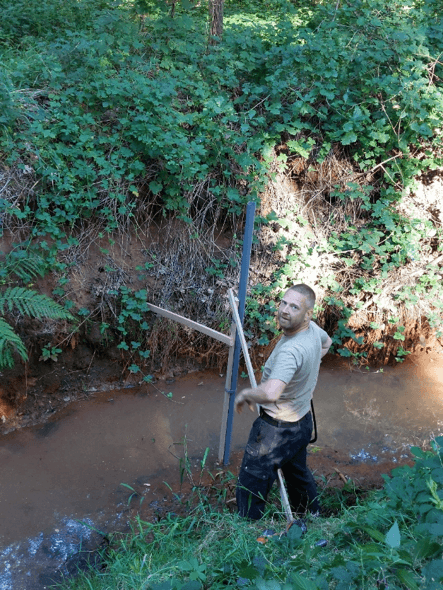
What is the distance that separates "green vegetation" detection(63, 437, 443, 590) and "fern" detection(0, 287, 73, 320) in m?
1.97

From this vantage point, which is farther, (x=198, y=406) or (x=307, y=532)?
(x=198, y=406)

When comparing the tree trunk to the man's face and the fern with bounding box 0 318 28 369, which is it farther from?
the man's face

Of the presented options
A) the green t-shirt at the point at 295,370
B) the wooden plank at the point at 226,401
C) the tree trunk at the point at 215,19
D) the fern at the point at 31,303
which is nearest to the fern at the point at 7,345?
the fern at the point at 31,303

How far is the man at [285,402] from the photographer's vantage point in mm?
3336

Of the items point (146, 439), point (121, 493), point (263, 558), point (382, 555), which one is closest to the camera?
point (382, 555)

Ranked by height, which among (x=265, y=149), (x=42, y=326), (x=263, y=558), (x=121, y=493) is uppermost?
(x=265, y=149)

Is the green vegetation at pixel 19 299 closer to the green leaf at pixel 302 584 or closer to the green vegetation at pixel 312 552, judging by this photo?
the green vegetation at pixel 312 552

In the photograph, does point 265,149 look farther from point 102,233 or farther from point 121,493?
point 121,493

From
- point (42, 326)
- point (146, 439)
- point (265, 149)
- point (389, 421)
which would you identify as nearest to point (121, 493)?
point (146, 439)

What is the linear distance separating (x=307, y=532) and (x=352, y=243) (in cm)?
382

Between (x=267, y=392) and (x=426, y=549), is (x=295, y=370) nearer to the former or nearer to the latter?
(x=267, y=392)

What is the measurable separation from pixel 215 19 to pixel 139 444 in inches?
201

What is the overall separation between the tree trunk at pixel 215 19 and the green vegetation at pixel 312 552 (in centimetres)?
554

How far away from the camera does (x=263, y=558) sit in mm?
2613
